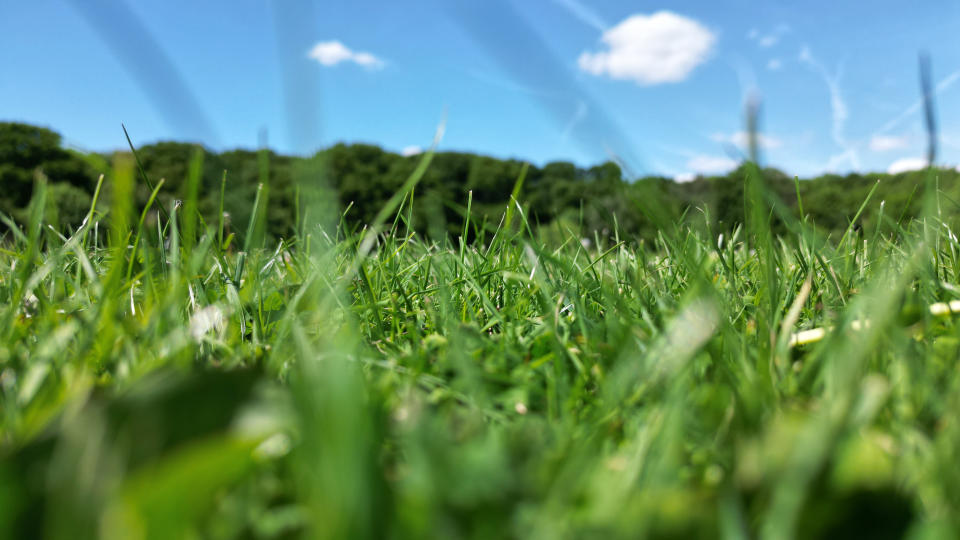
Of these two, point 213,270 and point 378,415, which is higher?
point 213,270

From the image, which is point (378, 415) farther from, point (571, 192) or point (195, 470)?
point (571, 192)

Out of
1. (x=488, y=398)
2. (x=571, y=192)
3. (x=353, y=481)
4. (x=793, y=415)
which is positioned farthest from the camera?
(x=571, y=192)

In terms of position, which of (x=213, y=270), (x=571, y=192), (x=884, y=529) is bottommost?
(x=884, y=529)

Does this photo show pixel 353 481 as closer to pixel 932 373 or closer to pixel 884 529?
pixel 884 529

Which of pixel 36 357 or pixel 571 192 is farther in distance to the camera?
pixel 571 192

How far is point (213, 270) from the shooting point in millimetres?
1290

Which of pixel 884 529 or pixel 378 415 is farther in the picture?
pixel 378 415

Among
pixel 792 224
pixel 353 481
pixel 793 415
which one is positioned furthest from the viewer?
pixel 792 224

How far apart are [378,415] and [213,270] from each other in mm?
875

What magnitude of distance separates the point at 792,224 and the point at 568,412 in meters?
0.61

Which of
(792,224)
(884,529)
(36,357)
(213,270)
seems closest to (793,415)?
(884,529)

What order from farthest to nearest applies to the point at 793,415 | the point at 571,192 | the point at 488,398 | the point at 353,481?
1. the point at 571,192
2. the point at 488,398
3. the point at 793,415
4. the point at 353,481

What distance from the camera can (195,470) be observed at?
399 mm

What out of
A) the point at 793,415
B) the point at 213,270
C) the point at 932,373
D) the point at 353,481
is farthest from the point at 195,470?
the point at 213,270
